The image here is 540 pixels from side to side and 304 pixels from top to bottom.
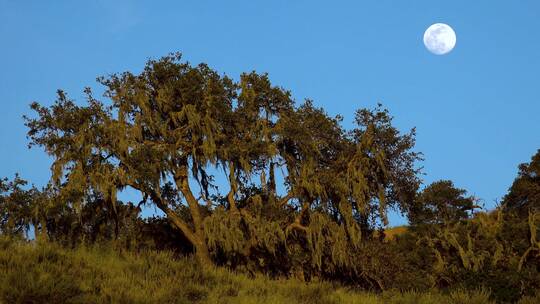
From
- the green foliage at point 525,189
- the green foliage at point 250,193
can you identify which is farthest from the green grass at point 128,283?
the green foliage at point 525,189

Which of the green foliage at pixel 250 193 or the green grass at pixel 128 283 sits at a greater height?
the green foliage at pixel 250 193

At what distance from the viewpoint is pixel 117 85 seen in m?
25.2

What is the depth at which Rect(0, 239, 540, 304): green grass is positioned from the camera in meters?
11.3

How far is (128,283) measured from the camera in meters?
12.6

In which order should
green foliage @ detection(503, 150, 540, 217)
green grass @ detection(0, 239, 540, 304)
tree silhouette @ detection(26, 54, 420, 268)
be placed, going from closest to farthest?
green grass @ detection(0, 239, 540, 304)
tree silhouette @ detection(26, 54, 420, 268)
green foliage @ detection(503, 150, 540, 217)

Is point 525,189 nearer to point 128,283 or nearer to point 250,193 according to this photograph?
point 250,193

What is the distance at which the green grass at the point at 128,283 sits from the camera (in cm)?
1133

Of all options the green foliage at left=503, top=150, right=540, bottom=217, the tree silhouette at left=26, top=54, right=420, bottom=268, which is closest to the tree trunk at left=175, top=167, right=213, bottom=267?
the tree silhouette at left=26, top=54, right=420, bottom=268

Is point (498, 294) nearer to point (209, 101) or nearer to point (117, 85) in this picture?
point (209, 101)

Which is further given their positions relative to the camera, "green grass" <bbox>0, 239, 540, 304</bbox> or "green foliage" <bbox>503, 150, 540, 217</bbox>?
"green foliage" <bbox>503, 150, 540, 217</bbox>

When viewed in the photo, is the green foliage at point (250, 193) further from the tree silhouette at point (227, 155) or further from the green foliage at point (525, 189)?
the green foliage at point (525, 189)

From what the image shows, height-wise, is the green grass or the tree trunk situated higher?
the tree trunk

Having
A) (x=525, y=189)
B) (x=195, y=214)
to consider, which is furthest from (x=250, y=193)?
(x=525, y=189)

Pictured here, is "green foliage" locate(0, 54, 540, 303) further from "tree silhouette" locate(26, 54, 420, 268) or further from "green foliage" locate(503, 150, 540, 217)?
"green foliage" locate(503, 150, 540, 217)
